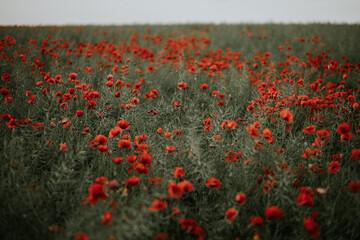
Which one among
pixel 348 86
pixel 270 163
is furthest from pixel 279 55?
pixel 270 163

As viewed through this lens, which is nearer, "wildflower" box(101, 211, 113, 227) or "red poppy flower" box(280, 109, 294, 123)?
"wildflower" box(101, 211, 113, 227)

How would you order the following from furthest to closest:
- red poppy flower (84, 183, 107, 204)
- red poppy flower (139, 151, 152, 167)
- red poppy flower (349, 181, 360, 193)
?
1. red poppy flower (139, 151, 152, 167)
2. red poppy flower (349, 181, 360, 193)
3. red poppy flower (84, 183, 107, 204)

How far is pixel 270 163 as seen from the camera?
4.90 feet

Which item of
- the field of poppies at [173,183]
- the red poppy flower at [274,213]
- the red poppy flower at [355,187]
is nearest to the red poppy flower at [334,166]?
the field of poppies at [173,183]

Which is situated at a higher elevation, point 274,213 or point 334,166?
point 334,166

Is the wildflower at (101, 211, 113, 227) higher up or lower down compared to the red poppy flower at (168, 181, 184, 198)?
lower down

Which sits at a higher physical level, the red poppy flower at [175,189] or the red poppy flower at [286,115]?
the red poppy flower at [286,115]

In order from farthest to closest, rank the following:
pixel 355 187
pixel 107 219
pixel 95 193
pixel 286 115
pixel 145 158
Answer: pixel 286 115
pixel 145 158
pixel 355 187
pixel 95 193
pixel 107 219

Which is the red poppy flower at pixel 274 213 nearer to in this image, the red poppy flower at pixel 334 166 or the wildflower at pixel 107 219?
the red poppy flower at pixel 334 166

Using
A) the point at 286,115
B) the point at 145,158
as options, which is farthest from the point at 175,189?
the point at 286,115

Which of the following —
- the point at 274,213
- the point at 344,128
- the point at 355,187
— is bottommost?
the point at 274,213

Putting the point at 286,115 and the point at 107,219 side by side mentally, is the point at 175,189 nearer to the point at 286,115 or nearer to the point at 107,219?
the point at 107,219

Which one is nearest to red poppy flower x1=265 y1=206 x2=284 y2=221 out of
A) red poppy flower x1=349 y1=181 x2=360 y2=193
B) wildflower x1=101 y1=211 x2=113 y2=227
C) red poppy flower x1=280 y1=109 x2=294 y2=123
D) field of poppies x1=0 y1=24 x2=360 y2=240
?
field of poppies x1=0 y1=24 x2=360 y2=240

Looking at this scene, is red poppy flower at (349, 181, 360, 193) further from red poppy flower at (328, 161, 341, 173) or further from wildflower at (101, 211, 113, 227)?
wildflower at (101, 211, 113, 227)
